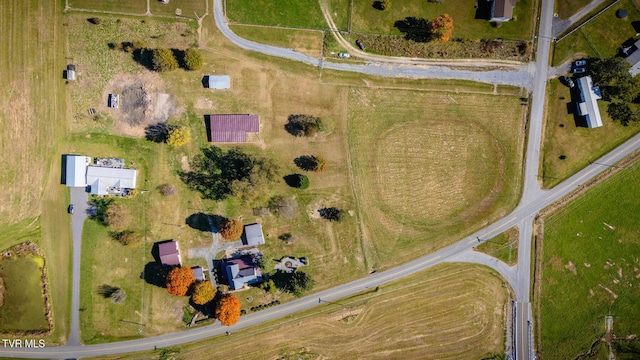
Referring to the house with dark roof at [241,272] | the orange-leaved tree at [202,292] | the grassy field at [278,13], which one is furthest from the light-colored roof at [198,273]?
the grassy field at [278,13]

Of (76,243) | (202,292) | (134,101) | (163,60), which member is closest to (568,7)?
(163,60)

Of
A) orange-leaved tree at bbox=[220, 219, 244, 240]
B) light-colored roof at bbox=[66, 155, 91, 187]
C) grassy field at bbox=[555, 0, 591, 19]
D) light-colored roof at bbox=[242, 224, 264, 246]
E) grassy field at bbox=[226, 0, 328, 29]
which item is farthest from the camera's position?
grassy field at bbox=[555, 0, 591, 19]

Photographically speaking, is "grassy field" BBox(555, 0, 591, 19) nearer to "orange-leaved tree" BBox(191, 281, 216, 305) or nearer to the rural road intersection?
the rural road intersection

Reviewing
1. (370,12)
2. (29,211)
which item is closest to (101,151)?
(29,211)

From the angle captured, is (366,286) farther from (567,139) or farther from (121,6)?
(121,6)

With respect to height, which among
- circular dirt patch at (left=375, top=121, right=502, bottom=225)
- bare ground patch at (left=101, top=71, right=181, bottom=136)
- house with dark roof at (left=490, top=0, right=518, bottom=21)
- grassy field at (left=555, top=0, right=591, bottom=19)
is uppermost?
grassy field at (left=555, top=0, right=591, bottom=19)

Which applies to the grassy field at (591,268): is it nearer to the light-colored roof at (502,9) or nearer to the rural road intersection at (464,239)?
the rural road intersection at (464,239)

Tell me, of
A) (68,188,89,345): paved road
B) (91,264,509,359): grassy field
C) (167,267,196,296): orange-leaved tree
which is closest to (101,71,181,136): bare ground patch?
(68,188,89,345): paved road
